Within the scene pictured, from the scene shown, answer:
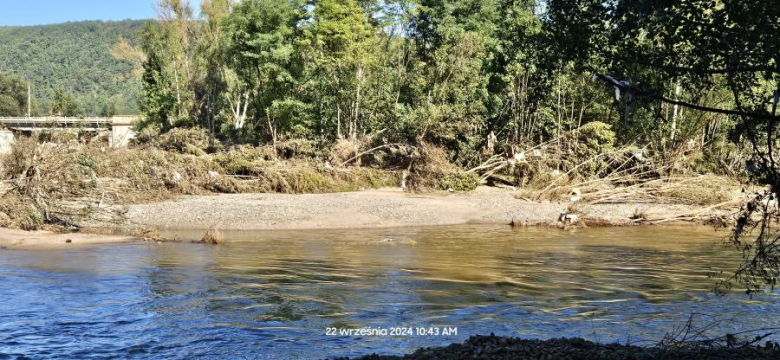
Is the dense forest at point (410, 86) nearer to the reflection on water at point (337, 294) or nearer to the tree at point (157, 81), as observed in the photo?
the tree at point (157, 81)

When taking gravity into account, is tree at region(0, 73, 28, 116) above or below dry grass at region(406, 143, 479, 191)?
above

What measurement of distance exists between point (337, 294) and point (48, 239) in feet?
30.2

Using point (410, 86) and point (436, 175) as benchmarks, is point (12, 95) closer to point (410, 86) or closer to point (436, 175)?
point (410, 86)

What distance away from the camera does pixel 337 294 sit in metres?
12.1

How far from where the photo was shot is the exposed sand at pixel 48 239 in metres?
17.1

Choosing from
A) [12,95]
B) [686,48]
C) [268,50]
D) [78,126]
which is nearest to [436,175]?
[78,126]

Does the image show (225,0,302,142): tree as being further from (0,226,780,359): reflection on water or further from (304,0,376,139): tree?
(0,226,780,359): reflection on water

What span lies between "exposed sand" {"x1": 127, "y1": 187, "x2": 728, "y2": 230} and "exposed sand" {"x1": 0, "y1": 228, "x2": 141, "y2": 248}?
1.88m

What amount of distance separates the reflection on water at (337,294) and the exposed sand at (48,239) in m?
0.80

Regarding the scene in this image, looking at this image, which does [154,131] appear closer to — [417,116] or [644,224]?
[417,116]

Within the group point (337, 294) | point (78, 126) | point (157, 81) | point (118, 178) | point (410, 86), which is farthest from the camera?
point (157, 81)

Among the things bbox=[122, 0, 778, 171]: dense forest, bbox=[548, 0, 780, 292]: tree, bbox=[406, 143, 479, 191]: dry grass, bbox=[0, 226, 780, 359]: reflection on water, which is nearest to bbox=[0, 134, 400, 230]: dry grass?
bbox=[406, 143, 479, 191]: dry grass

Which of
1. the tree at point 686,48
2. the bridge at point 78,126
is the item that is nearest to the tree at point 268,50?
the bridge at point 78,126

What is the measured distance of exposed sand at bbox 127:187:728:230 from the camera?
22.1 meters
